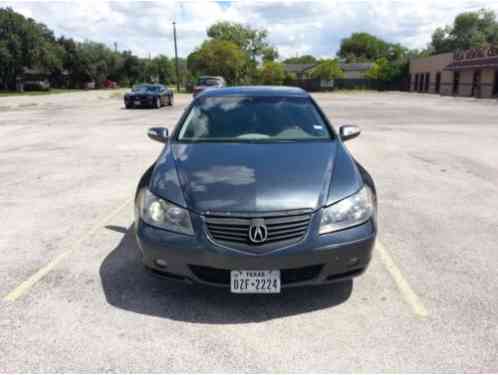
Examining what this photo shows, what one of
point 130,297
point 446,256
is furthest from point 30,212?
point 446,256

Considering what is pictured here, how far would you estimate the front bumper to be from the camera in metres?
2.99

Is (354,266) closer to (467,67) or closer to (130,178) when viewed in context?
(130,178)

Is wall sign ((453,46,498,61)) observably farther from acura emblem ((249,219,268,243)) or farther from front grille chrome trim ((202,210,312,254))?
acura emblem ((249,219,268,243))

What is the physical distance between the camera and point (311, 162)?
142 inches

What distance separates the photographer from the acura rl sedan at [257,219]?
3.00 meters

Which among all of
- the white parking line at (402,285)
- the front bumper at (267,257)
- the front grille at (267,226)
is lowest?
the white parking line at (402,285)

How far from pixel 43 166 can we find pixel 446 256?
7.62 meters

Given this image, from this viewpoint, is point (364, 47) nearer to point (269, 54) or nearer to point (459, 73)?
point (269, 54)

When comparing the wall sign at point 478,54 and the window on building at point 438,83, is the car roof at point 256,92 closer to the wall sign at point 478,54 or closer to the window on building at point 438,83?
the wall sign at point 478,54

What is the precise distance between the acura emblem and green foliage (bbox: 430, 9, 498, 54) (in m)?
92.1

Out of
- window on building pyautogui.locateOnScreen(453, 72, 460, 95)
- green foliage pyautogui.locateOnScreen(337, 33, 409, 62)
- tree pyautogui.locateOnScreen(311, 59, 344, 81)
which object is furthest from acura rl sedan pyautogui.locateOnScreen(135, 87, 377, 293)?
green foliage pyautogui.locateOnScreen(337, 33, 409, 62)

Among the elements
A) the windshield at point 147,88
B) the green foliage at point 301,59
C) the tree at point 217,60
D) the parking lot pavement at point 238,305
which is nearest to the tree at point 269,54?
the tree at point 217,60

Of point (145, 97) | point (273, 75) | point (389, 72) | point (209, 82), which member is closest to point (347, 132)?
point (145, 97)

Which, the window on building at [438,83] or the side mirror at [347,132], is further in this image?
the window on building at [438,83]
